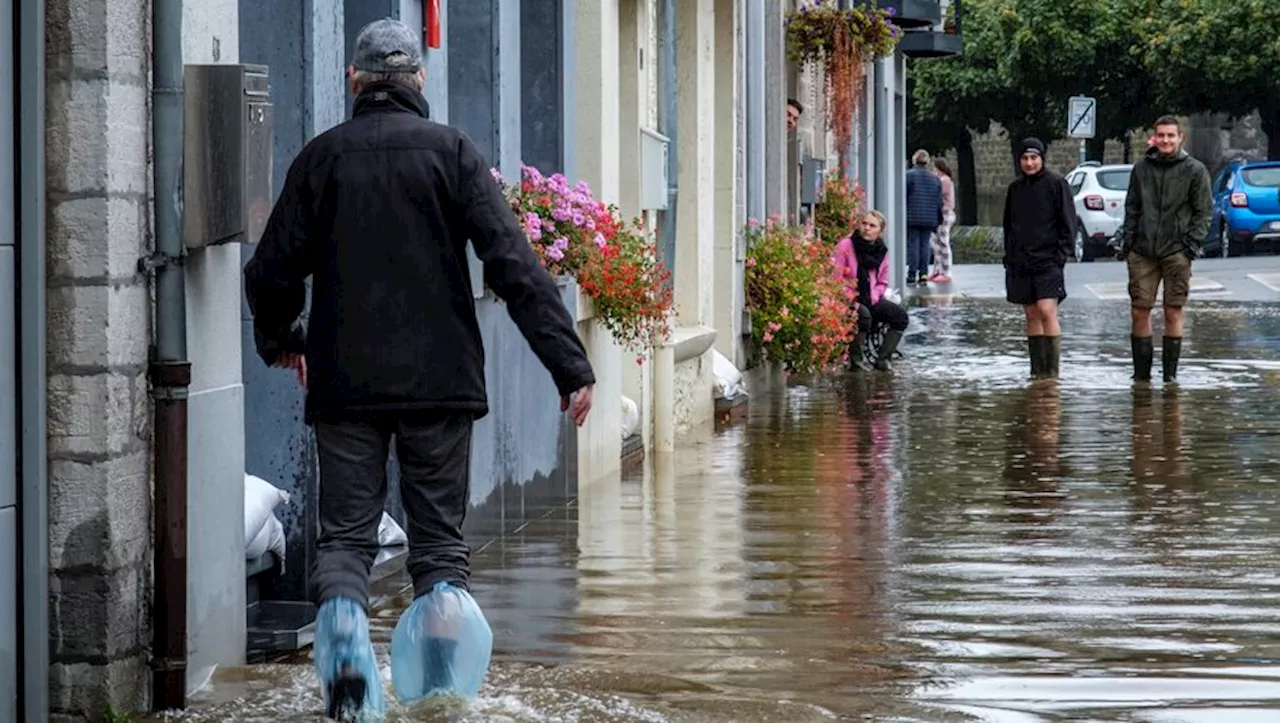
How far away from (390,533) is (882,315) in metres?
12.3

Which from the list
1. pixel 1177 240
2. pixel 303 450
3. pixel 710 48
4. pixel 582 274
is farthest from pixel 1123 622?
pixel 1177 240

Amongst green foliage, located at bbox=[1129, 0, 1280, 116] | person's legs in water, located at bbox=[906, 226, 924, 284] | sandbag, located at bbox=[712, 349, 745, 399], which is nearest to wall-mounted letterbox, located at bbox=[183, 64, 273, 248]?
sandbag, located at bbox=[712, 349, 745, 399]

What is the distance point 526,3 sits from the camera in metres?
11.5

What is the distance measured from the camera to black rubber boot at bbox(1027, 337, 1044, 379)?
63.1 feet

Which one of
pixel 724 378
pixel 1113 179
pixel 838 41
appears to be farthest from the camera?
pixel 1113 179

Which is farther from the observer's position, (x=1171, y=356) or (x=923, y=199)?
(x=923, y=199)

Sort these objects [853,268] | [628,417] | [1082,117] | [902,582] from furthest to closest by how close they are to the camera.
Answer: [1082,117]
[853,268]
[628,417]
[902,582]

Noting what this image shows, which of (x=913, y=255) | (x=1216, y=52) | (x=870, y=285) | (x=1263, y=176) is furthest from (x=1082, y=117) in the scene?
(x=870, y=285)

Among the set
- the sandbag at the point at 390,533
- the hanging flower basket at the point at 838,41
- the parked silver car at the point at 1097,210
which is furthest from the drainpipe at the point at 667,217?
the parked silver car at the point at 1097,210

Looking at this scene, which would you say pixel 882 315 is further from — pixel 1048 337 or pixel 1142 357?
pixel 1142 357

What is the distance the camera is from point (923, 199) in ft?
118

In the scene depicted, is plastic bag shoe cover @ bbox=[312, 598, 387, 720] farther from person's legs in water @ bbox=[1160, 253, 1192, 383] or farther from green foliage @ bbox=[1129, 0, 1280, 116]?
green foliage @ bbox=[1129, 0, 1280, 116]

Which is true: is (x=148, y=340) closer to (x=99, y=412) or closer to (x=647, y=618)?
(x=99, y=412)

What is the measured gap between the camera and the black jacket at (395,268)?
254 inches
